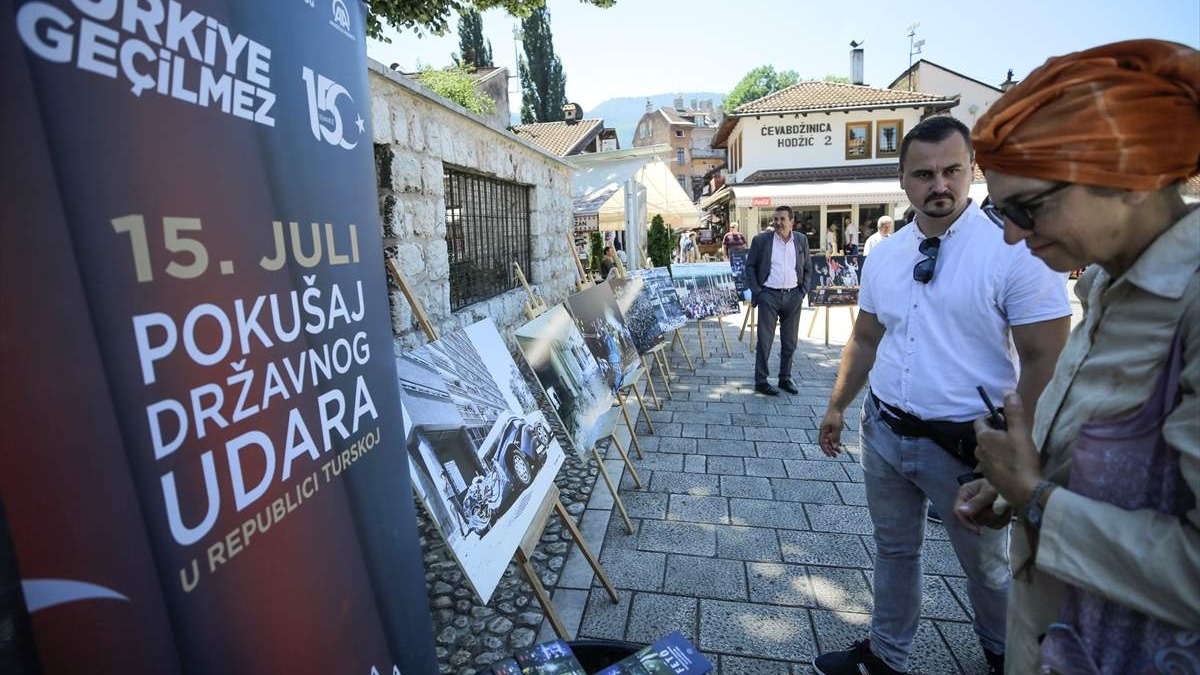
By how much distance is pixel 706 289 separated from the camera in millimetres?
7809

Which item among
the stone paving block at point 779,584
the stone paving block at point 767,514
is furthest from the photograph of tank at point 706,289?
the stone paving block at point 779,584

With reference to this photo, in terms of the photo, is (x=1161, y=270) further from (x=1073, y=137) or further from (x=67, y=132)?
(x=67, y=132)

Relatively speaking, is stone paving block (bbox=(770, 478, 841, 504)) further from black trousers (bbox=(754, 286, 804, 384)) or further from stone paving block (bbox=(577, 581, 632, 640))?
black trousers (bbox=(754, 286, 804, 384))

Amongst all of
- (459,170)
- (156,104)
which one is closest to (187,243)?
(156,104)

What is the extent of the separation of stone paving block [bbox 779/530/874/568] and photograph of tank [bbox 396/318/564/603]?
1.39 metres

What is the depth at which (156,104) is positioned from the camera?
0.88 metres

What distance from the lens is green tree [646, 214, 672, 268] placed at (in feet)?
43.1

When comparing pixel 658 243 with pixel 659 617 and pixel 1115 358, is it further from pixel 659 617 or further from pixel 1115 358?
pixel 1115 358

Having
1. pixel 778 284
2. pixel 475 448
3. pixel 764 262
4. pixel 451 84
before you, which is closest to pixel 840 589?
pixel 475 448

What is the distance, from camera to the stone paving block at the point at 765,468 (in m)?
4.05

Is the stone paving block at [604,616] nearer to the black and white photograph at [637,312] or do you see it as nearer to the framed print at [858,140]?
the black and white photograph at [637,312]

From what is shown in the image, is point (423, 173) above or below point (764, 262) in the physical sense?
above

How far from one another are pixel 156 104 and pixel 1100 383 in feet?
5.28

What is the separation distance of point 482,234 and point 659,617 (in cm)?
352
